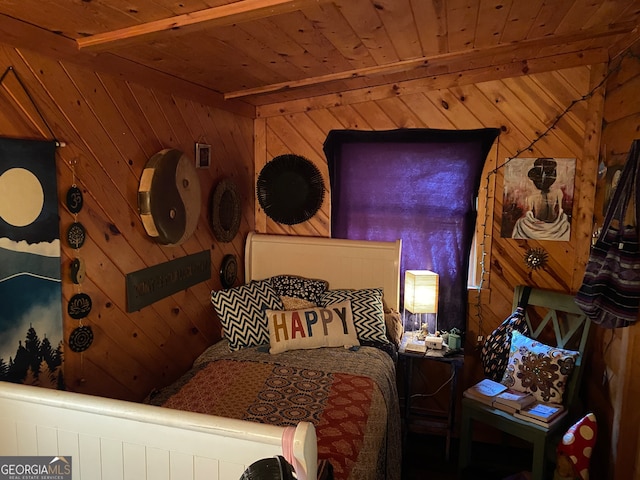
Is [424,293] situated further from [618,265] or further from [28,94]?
[28,94]

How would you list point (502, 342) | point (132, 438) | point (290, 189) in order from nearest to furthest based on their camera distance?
point (132, 438) → point (502, 342) → point (290, 189)

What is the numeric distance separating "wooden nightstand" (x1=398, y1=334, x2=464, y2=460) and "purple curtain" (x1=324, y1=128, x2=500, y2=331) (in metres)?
0.35

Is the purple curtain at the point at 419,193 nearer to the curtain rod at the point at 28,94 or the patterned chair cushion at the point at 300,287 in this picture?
the patterned chair cushion at the point at 300,287

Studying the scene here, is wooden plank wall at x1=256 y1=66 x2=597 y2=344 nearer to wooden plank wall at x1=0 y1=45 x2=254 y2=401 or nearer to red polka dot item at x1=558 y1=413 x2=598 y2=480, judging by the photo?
wooden plank wall at x1=0 y1=45 x2=254 y2=401

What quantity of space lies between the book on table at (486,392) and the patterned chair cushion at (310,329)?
696 mm

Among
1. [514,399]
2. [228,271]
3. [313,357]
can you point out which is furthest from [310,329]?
[514,399]

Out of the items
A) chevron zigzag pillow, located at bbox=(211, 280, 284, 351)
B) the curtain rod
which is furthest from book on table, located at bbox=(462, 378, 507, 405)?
the curtain rod

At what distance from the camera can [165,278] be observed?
2.41 metres

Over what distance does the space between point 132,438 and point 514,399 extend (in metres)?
2.06

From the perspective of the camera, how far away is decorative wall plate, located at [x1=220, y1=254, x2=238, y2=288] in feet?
9.90

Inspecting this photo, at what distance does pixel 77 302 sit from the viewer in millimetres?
1844

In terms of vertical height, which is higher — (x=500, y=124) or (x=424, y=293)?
(x=500, y=124)

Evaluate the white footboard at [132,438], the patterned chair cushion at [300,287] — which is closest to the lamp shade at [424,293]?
the patterned chair cushion at [300,287]

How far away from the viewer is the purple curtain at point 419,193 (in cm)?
306
